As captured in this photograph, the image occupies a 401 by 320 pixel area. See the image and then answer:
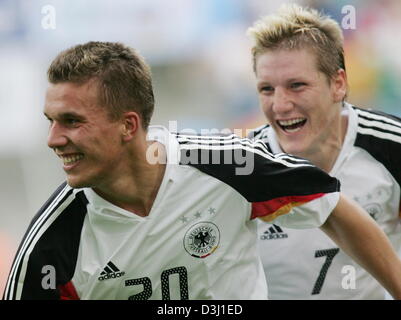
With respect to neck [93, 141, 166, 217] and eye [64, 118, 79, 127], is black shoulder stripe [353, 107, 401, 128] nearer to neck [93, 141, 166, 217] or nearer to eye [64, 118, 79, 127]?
neck [93, 141, 166, 217]

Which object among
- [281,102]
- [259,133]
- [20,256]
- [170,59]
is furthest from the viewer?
[170,59]

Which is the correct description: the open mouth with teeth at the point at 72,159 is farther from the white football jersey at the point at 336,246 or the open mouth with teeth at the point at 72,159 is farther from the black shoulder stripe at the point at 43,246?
the white football jersey at the point at 336,246

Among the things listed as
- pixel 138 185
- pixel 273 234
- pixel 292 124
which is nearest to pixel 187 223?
pixel 138 185

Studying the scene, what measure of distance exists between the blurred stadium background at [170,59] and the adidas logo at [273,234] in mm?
3638

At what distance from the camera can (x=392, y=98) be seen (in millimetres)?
7211

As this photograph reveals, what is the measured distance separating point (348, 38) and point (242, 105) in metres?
1.22

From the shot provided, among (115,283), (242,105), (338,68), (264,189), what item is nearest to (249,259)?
(264,189)

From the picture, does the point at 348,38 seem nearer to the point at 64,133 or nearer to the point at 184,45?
the point at 184,45

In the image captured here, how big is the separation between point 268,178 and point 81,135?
0.70 metres

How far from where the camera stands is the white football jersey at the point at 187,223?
2770 millimetres

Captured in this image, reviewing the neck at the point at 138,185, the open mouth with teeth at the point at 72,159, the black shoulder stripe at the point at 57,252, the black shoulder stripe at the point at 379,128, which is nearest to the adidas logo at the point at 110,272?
the black shoulder stripe at the point at 57,252

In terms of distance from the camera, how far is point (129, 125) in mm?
2904

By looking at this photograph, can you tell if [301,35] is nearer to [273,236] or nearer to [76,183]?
[273,236]

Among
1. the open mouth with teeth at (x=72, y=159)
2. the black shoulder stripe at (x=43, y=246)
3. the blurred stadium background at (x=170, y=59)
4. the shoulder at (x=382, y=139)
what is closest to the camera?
the black shoulder stripe at (x=43, y=246)
